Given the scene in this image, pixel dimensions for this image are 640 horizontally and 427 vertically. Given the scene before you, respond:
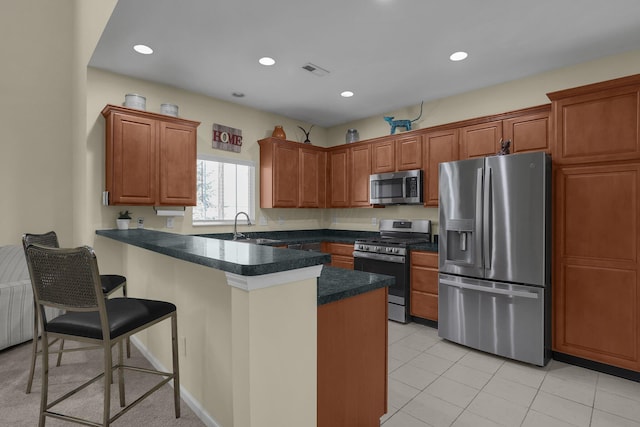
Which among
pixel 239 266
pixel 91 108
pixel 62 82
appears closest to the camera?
pixel 239 266

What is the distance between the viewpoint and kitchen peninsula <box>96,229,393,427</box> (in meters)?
1.25

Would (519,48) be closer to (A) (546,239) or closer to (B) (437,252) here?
(A) (546,239)

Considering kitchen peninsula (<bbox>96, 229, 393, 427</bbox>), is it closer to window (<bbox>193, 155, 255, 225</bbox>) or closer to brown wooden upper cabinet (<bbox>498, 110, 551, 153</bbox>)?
window (<bbox>193, 155, 255, 225</bbox>)

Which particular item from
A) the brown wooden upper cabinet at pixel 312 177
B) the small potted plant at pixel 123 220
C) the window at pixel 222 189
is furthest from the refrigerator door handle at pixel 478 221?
the small potted plant at pixel 123 220

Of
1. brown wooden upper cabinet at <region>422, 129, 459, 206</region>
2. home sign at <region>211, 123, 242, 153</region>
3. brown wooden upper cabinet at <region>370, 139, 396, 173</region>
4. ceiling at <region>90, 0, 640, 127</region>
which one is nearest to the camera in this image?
ceiling at <region>90, 0, 640, 127</region>

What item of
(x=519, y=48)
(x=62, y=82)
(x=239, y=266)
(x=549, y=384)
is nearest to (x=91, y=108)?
(x=62, y=82)

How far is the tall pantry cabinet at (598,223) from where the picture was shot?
2514mm

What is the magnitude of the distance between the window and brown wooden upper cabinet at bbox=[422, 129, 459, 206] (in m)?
2.33

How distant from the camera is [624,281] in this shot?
2.54 metres

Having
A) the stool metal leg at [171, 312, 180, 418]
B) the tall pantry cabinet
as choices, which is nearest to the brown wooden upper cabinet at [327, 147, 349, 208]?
the tall pantry cabinet

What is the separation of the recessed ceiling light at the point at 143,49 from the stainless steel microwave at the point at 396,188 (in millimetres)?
2925

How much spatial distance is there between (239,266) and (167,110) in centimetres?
302

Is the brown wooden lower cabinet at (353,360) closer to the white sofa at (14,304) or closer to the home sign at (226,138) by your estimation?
the white sofa at (14,304)

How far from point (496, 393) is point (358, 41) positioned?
2.94m
